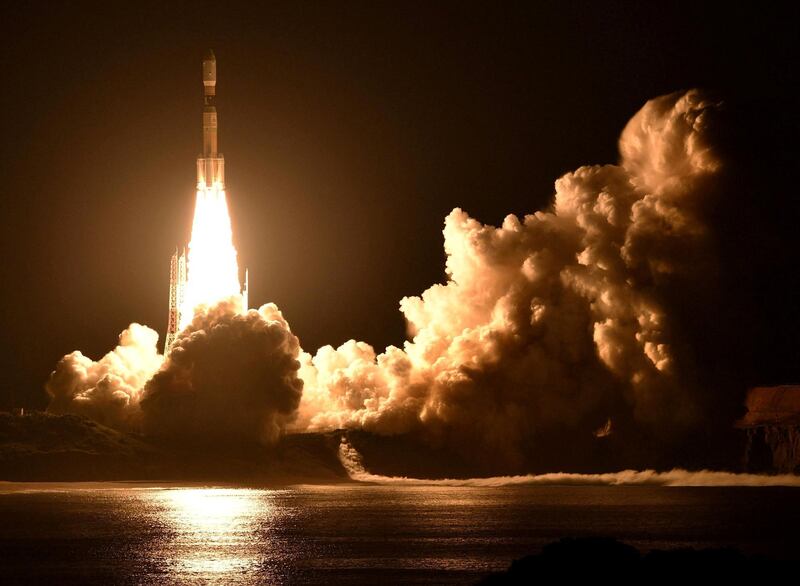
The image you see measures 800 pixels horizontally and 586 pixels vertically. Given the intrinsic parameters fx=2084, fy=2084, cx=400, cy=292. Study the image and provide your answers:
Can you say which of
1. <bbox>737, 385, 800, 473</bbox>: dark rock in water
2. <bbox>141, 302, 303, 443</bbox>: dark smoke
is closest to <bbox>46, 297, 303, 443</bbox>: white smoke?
<bbox>141, 302, 303, 443</bbox>: dark smoke

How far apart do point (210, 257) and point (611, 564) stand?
80387mm

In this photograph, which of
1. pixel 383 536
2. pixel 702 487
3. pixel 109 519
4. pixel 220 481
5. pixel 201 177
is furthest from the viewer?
pixel 702 487

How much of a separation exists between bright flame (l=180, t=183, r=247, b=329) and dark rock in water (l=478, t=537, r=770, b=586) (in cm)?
7517

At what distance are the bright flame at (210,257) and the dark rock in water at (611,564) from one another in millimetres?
75167

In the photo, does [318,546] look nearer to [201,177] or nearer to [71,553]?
[71,553]

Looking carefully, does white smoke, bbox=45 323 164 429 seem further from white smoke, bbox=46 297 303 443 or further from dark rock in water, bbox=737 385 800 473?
dark rock in water, bbox=737 385 800 473

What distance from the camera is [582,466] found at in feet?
524

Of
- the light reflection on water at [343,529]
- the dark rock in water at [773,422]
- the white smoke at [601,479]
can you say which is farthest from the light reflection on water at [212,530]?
the dark rock in water at [773,422]

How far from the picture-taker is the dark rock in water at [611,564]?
246 feet

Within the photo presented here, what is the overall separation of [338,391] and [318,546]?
5005 cm

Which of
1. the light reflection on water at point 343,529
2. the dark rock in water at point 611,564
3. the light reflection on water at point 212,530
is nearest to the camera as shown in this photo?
the dark rock in water at point 611,564

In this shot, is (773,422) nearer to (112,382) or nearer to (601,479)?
(601,479)

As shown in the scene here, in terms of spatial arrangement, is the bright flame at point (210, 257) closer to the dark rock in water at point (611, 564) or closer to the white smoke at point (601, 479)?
the white smoke at point (601, 479)

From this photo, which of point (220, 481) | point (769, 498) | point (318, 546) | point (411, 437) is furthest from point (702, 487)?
point (318, 546)
